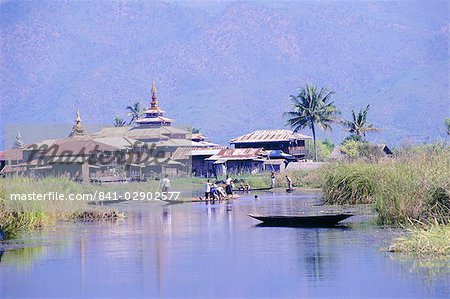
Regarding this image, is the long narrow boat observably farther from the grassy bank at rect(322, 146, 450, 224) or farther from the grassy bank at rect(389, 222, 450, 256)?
the grassy bank at rect(389, 222, 450, 256)

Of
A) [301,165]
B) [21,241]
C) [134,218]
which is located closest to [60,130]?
[301,165]

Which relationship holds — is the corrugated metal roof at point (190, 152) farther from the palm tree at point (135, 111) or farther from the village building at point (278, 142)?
the palm tree at point (135, 111)

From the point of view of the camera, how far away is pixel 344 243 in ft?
90.9

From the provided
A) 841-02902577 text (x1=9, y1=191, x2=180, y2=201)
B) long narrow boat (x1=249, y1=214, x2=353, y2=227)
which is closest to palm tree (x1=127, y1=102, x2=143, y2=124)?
841-02902577 text (x1=9, y1=191, x2=180, y2=201)

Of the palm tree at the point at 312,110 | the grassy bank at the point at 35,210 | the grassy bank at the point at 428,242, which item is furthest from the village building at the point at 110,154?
the grassy bank at the point at 428,242

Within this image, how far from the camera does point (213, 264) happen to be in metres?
25.0

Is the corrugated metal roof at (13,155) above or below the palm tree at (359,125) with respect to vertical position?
below

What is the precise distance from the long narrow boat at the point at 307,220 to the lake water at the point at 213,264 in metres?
0.42

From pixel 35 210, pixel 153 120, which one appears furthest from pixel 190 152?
pixel 35 210

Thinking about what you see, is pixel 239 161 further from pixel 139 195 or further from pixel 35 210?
pixel 35 210

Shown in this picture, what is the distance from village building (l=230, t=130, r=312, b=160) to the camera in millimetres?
104875

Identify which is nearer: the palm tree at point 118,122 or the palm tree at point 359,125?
the palm tree at point 359,125

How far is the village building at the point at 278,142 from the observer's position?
105 m

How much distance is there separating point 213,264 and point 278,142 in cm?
8031
